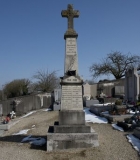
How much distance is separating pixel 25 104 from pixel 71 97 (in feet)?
52.2

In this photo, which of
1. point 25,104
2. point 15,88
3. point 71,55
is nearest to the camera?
point 71,55

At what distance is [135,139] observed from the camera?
796 centimetres

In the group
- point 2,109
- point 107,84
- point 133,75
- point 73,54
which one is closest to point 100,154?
point 73,54

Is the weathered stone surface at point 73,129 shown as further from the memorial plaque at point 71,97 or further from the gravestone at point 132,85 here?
the gravestone at point 132,85

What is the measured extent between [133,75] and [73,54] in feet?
37.1

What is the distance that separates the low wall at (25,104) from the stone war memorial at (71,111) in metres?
14.5

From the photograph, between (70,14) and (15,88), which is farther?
(15,88)

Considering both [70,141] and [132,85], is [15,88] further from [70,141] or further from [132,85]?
[70,141]

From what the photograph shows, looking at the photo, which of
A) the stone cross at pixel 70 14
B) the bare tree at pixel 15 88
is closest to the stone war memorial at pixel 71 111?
the stone cross at pixel 70 14

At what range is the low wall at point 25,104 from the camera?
2136 centimetres

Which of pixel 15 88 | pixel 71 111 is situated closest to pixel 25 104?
pixel 71 111

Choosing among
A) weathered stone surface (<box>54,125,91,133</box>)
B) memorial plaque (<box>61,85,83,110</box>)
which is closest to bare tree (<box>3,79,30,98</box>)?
memorial plaque (<box>61,85,83,110</box>)

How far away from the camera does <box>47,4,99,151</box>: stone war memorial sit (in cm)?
687

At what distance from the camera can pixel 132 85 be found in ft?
60.4
